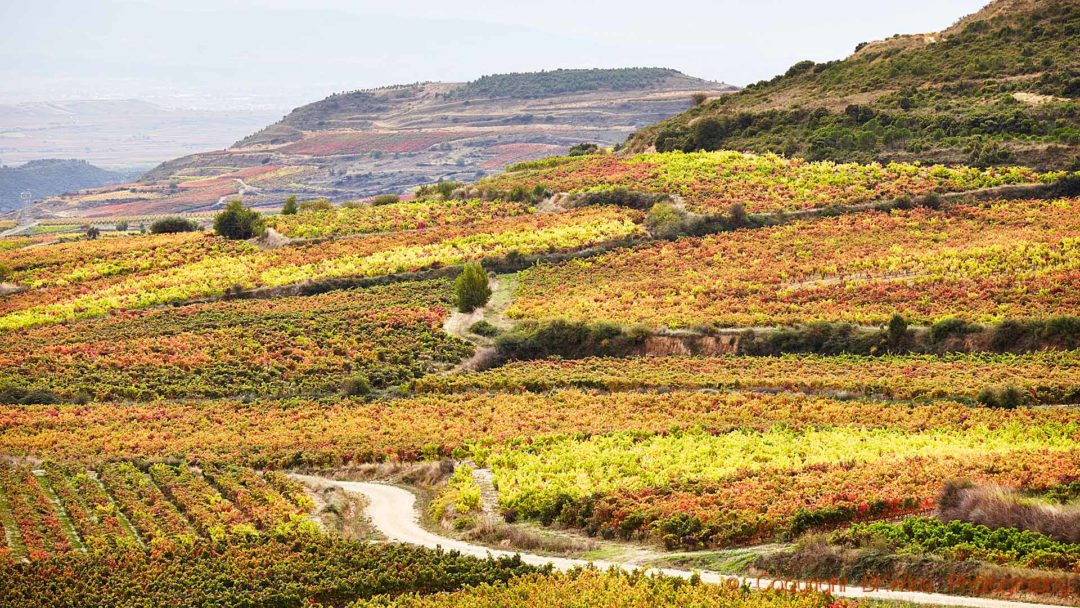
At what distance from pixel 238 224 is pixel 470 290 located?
30701 mm

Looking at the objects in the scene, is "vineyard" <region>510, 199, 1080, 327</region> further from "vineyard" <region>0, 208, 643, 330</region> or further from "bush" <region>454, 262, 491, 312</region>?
"vineyard" <region>0, 208, 643, 330</region>

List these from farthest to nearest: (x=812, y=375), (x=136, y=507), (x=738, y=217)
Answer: (x=738, y=217) < (x=812, y=375) < (x=136, y=507)

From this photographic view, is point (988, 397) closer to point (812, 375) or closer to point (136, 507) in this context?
point (812, 375)

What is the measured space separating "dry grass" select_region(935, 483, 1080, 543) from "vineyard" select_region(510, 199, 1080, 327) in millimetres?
26932

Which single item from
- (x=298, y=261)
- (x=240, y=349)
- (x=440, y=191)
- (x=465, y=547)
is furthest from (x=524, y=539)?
(x=440, y=191)

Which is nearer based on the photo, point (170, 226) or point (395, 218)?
point (395, 218)

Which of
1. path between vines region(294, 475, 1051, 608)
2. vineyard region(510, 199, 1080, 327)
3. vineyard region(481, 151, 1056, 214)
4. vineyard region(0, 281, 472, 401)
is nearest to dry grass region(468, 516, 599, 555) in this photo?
path between vines region(294, 475, 1051, 608)

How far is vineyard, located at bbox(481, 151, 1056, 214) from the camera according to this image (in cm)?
8088

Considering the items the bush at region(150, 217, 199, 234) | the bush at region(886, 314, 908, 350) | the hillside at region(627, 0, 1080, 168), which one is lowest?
the bush at region(886, 314, 908, 350)

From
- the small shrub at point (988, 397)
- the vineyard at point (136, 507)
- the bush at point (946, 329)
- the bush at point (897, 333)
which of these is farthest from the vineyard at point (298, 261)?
the small shrub at point (988, 397)

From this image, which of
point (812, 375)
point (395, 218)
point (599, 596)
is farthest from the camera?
point (395, 218)

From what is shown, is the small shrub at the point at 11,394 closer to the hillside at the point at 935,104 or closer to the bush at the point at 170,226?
the bush at the point at 170,226

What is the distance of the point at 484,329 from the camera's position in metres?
64.2

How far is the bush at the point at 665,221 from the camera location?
80250 millimetres
